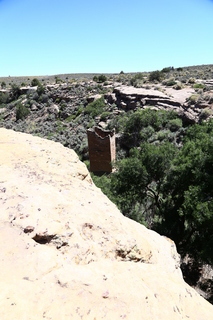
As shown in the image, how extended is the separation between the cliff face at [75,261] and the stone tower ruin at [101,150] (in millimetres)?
16270

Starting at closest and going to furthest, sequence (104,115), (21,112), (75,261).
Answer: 1. (75,261)
2. (104,115)
3. (21,112)

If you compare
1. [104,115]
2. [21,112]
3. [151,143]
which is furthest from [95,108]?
[21,112]

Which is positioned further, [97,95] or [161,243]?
[97,95]

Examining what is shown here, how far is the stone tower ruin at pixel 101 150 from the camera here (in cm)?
2206

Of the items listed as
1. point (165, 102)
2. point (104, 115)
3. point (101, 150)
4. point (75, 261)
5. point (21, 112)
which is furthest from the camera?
point (21, 112)

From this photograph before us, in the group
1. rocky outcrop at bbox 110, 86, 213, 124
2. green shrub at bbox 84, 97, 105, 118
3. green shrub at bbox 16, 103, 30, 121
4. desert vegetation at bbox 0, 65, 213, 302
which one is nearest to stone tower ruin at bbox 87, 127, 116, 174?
desert vegetation at bbox 0, 65, 213, 302

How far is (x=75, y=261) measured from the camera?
3.67m

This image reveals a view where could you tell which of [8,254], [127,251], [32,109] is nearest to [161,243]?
[127,251]

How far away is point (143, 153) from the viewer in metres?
13.4

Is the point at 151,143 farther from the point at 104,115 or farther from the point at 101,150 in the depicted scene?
the point at 104,115

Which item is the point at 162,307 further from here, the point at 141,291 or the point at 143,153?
the point at 143,153

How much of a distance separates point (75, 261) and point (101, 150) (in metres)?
18.9

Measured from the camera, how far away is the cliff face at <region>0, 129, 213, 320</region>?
291 centimetres

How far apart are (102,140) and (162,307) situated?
19091 millimetres
